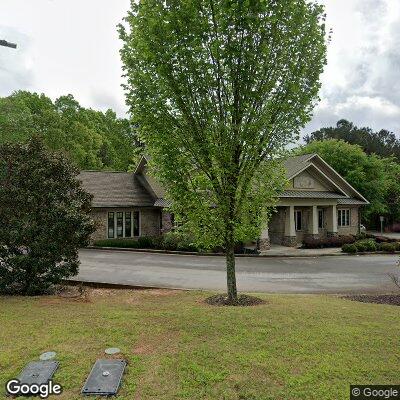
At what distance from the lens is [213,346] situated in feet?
23.6

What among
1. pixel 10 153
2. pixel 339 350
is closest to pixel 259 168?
pixel 339 350

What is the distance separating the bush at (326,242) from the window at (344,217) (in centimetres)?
399

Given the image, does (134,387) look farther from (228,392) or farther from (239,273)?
(239,273)

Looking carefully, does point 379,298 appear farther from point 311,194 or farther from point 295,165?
point 295,165

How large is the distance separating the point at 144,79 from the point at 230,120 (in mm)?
2598

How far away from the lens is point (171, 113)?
35.5 feet

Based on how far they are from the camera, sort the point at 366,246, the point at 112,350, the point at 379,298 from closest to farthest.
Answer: the point at 112,350, the point at 379,298, the point at 366,246

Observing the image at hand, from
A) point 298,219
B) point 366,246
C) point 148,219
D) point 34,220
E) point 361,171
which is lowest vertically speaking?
point 366,246

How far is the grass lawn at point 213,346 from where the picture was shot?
5730 millimetres

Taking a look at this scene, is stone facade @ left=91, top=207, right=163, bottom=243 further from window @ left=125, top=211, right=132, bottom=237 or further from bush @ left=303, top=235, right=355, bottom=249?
bush @ left=303, top=235, right=355, bottom=249

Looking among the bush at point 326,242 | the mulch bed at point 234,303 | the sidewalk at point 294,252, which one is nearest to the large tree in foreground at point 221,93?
the mulch bed at point 234,303

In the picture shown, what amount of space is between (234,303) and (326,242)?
21223 mm

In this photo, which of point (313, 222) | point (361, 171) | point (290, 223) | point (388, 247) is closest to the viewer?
point (388, 247)

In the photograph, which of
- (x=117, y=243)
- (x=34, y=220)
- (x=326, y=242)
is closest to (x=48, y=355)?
(x=34, y=220)
